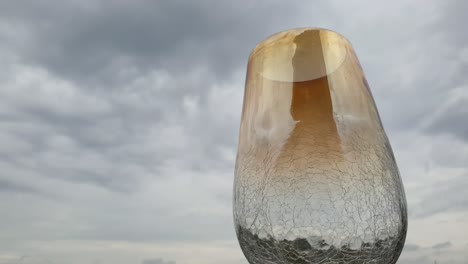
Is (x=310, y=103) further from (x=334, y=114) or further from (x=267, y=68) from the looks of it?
(x=267, y=68)

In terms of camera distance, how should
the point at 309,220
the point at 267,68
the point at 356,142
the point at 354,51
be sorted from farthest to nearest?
the point at 354,51 < the point at 267,68 < the point at 356,142 < the point at 309,220

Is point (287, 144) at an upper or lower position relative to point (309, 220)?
upper

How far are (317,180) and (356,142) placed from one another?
1.69ft

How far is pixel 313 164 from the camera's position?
14.0 feet

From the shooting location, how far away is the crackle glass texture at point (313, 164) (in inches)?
162

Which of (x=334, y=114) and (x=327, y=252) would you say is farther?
(x=334, y=114)

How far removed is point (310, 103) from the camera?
4512 mm

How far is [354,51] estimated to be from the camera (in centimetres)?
510

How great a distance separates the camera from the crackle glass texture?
412 centimetres

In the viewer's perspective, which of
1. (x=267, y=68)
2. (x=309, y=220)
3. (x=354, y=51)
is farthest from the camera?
(x=354, y=51)

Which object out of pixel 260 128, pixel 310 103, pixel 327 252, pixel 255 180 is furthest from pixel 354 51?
pixel 327 252

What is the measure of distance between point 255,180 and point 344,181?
0.76 m

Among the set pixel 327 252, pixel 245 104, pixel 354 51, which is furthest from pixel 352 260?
pixel 354 51

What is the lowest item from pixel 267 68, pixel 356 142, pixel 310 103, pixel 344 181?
pixel 344 181
